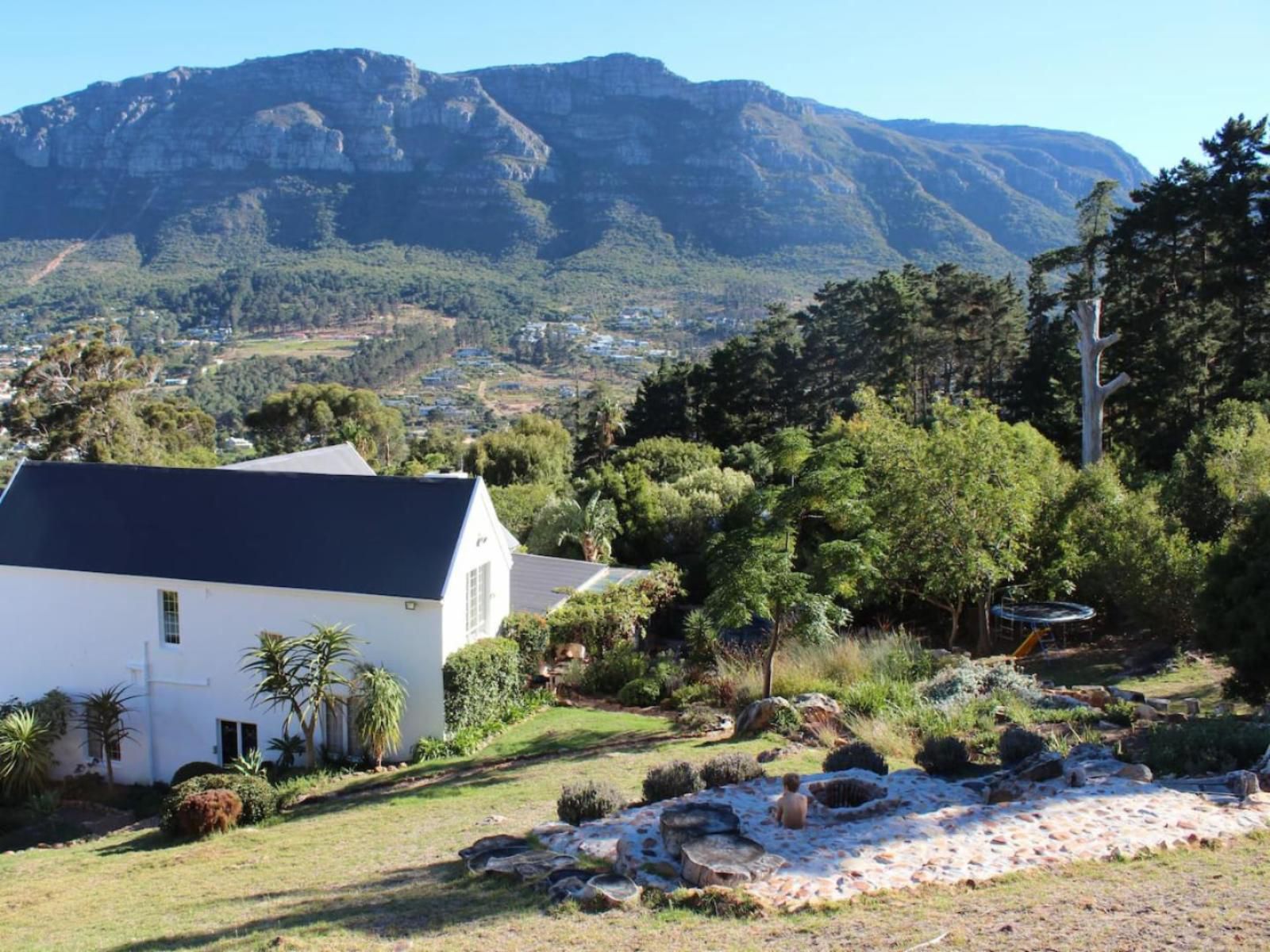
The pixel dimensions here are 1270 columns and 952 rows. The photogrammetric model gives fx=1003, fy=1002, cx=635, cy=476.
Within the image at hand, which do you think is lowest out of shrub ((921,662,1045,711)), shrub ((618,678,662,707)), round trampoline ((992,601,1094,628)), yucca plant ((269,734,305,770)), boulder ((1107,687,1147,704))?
yucca plant ((269,734,305,770))

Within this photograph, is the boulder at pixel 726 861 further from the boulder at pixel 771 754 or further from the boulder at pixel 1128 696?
the boulder at pixel 1128 696

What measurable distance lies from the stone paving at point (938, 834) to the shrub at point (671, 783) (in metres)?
0.42

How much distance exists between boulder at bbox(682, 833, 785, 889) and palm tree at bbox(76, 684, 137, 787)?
613 inches

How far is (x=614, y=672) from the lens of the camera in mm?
22906

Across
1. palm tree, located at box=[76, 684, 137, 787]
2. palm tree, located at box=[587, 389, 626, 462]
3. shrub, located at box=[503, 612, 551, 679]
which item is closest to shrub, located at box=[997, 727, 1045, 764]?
shrub, located at box=[503, 612, 551, 679]

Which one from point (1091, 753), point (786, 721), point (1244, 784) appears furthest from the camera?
point (786, 721)

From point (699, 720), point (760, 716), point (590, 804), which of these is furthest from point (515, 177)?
point (590, 804)

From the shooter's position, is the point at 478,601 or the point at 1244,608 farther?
the point at 478,601

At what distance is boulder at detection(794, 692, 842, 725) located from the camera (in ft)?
53.7

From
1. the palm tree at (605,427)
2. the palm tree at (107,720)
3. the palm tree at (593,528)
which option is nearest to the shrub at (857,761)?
the palm tree at (107,720)

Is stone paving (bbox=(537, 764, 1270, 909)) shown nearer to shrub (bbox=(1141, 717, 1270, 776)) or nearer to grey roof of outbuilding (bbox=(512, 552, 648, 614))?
shrub (bbox=(1141, 717, 1270, 776))

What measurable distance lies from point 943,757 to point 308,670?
39.4ft

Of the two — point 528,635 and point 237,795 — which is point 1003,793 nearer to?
point 237,795

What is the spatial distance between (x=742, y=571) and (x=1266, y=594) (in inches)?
308
